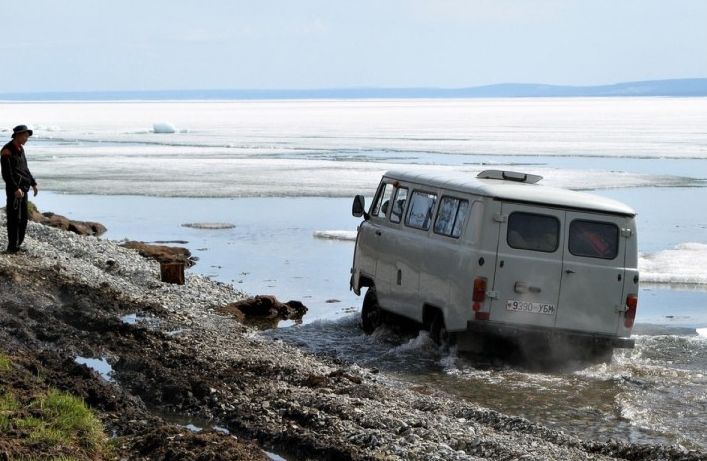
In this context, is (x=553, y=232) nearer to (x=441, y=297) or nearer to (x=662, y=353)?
(x=441, y=297)

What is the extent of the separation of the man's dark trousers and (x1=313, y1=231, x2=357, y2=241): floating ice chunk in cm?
905

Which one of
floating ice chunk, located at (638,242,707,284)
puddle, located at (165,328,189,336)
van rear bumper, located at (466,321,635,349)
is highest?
van rear bumper, located at (466,321,635,349)

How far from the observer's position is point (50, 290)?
51.1ft

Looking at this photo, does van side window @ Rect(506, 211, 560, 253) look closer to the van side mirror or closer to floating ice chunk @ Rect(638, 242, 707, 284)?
the van side mirror

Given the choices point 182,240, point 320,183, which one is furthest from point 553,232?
point 320,183

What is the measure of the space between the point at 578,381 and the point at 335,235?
46.2 feet

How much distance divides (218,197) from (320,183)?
202 inches

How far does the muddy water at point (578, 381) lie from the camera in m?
10.5

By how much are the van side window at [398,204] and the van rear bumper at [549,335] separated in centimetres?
234

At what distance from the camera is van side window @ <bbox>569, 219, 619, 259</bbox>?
41.2ft

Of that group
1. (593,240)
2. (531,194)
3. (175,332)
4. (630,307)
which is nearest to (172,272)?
(175,332)

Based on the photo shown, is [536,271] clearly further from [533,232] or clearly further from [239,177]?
[239,177]

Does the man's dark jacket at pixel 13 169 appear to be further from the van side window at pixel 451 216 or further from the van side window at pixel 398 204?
the van side window at pixel 451 216

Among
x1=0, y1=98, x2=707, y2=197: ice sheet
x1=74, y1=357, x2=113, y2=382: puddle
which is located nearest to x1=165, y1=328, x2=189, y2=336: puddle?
x1=74, y1=357, x2=113, y2=382: puddle
